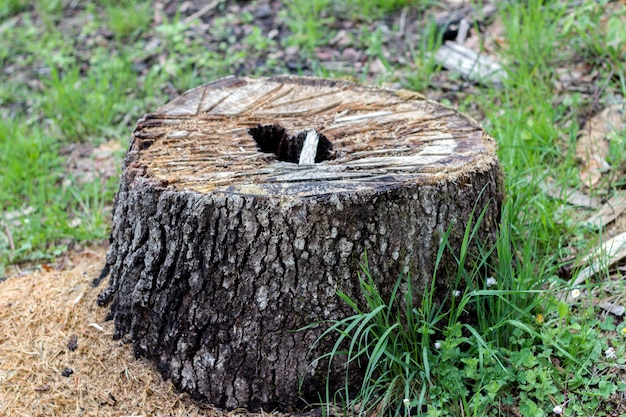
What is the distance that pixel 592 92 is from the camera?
3748 millimetres

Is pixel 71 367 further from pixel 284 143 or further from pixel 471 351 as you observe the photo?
pixel 471 351

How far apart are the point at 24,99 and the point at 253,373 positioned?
3802 mm

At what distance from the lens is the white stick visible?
2.37 metres

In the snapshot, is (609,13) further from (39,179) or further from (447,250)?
(39,179)

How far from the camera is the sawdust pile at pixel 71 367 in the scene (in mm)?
2227

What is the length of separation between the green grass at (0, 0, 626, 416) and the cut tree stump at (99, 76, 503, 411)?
12 cm

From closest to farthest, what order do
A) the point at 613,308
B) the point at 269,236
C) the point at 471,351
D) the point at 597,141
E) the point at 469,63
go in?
the point at 269,236
the point at 471,351
the point at 613,308
the point at 597,141
the point at 469,63

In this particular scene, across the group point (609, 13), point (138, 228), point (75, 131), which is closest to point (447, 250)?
point (138, 228)

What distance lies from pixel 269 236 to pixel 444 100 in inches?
95.7

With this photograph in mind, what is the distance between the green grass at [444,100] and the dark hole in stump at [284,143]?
0.64 meters

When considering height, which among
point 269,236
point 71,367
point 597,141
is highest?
point 269,236

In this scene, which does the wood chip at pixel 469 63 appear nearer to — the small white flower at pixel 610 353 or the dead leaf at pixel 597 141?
the dead leaf at pixel 597 141

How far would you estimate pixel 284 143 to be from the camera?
8.43 feet

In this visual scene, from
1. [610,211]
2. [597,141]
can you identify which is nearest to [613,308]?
[610,211]
